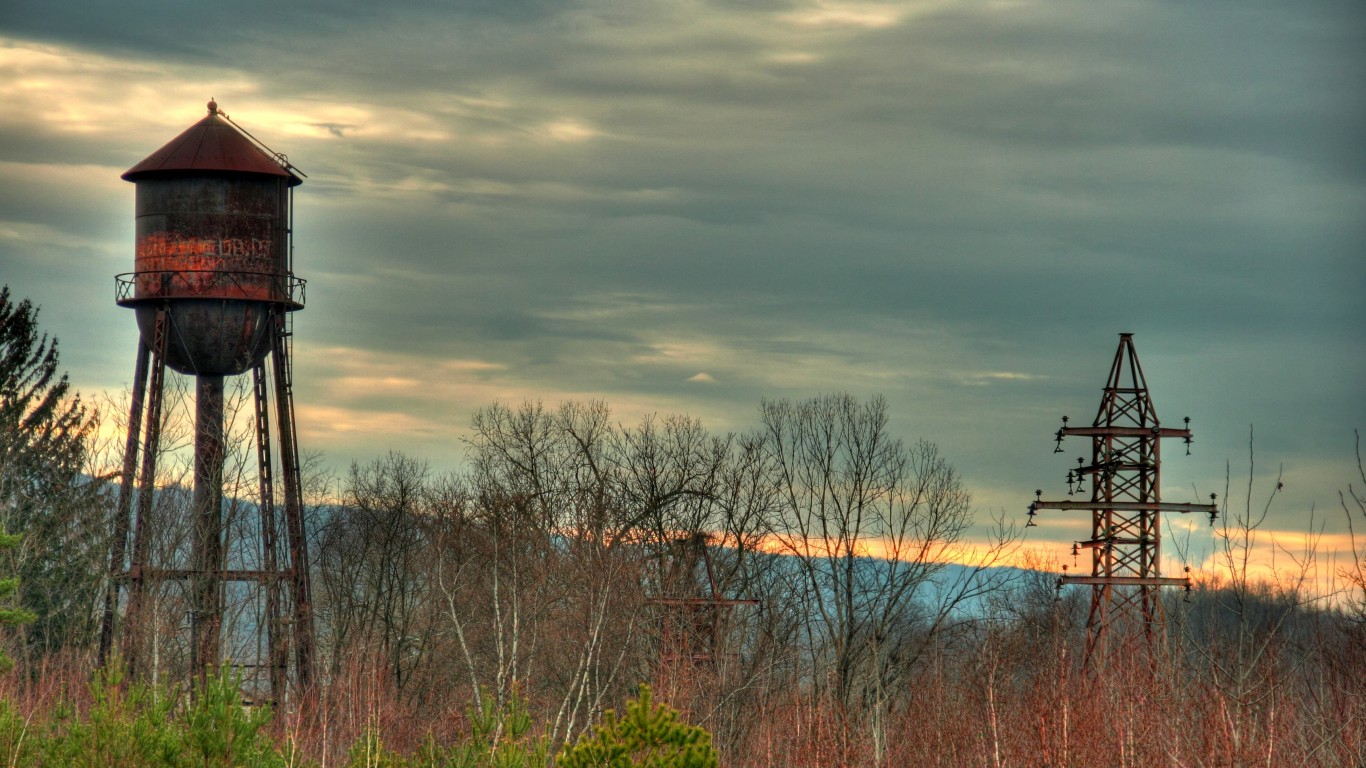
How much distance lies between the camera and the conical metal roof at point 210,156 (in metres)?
30.7

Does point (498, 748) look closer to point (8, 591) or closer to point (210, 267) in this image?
point (8, 591)

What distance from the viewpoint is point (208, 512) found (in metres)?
33.8

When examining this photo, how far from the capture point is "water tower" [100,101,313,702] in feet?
Result: 99.2

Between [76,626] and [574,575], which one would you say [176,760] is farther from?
[76,626]

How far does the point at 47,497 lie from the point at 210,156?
18902 millimetres

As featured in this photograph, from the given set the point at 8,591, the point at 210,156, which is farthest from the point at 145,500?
the point at 8,591

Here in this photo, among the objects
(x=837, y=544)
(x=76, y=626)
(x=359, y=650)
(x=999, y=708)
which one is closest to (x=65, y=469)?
(x=76, y=626)

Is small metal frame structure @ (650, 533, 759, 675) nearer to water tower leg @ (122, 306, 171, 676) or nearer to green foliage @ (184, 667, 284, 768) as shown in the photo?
water tower leg @ (122, 306, 171, 676)

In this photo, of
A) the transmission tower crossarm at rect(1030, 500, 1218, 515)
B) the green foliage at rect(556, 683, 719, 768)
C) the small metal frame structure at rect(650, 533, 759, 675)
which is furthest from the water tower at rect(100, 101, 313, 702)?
the green foliage at rect(556, 683, 719, 768)

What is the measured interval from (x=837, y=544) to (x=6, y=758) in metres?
30.2

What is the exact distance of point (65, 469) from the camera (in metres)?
47.0

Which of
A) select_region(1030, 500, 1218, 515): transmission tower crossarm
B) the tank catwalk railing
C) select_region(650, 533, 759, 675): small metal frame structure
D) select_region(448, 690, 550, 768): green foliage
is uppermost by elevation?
the tank catwalk railing

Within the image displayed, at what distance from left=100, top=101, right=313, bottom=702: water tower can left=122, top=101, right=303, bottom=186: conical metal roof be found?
0.03 m

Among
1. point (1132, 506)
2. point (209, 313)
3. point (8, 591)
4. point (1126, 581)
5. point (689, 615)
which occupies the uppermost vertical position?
point (209, 313)
